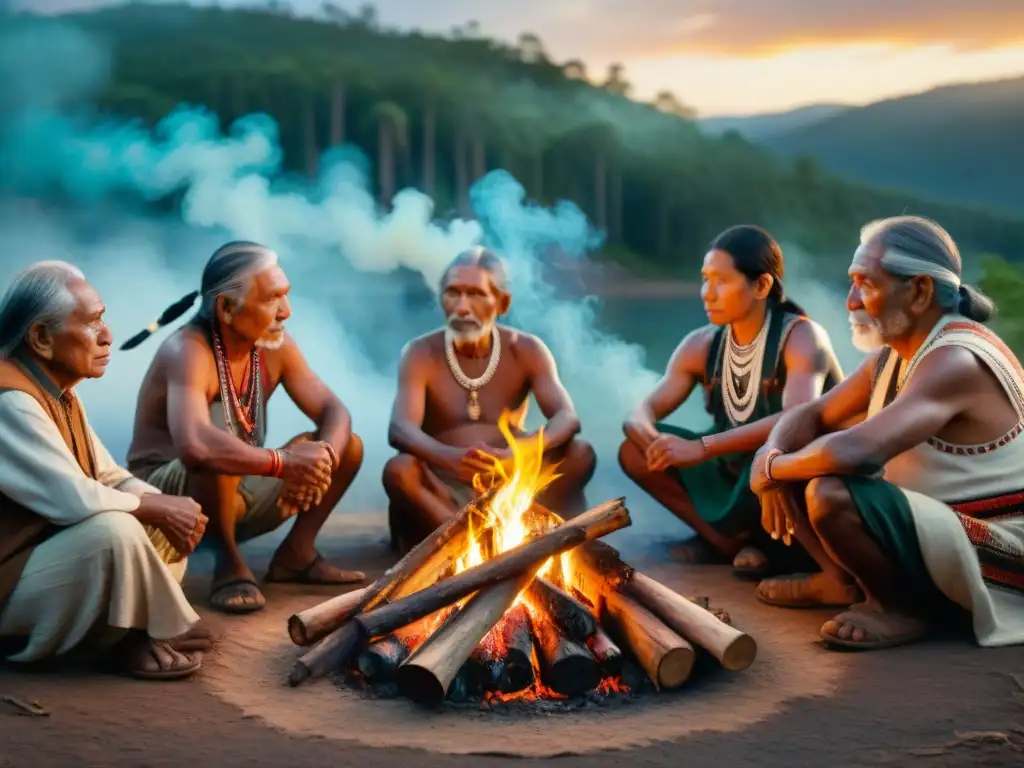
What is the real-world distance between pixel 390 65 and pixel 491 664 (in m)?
9.04

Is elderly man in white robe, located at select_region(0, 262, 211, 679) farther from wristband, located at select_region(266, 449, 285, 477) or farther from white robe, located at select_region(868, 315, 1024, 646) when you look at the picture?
white robe, located at select_region(868, 315, 1024, 646)

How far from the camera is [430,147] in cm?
1223

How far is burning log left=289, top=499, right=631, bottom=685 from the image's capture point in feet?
14.4

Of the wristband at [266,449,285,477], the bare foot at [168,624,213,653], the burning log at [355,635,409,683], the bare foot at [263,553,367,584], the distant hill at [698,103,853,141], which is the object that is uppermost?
the distant hill at [698,103,853,141]

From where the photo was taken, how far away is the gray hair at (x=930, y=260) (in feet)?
Result: 16.0

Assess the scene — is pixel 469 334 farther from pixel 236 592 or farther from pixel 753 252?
pixel 236 592

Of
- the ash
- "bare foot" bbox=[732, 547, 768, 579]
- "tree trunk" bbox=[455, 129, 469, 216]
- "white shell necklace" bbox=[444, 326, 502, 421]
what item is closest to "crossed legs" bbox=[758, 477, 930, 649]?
the ash

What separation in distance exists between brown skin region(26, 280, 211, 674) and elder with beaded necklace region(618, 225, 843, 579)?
2526 millimetres

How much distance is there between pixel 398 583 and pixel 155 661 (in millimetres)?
915

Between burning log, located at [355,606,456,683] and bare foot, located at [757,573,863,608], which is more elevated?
burning log, located at [355,606,456,683]

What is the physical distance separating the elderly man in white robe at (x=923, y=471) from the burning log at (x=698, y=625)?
2.00 ft

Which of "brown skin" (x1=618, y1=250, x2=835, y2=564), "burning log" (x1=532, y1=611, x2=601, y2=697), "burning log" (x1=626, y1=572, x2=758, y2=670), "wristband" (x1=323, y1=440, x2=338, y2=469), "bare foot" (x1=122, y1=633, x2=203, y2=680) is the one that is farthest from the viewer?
"brown skin" (x1=618, y1=250, x2=835, y2=564)

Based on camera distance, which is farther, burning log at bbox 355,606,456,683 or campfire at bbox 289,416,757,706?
burning log at bbox 355,606,456,683

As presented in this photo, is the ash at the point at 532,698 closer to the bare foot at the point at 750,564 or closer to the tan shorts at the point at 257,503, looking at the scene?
the tan shorts at the point at 257,503
